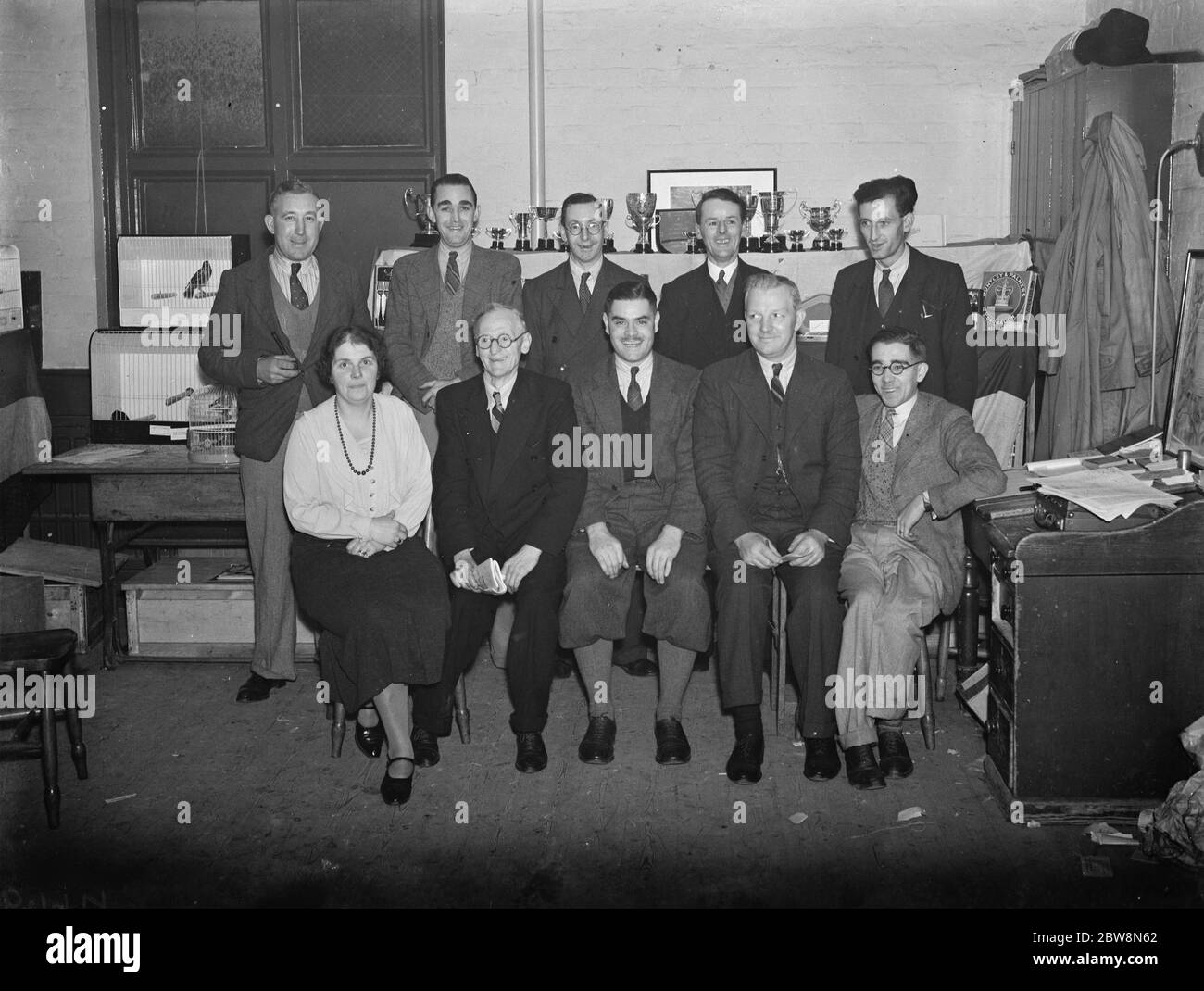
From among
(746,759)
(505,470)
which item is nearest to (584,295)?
(505,470)

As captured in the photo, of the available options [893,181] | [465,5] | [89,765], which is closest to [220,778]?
[89,765]

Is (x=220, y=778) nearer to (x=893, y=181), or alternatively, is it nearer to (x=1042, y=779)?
(x=1042, y=779)

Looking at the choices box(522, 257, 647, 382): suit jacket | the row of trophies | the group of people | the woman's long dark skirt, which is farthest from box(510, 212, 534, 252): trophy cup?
the woman's long dark skirt

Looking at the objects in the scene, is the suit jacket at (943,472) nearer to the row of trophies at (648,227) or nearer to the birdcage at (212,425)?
the row of trophies at (648,227)

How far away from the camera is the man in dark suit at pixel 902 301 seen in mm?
4441

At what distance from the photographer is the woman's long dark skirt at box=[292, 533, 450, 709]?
388 centimetres

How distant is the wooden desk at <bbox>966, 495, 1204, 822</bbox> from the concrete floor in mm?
167

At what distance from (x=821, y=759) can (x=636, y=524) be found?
0.99m

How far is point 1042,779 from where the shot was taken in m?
3.56

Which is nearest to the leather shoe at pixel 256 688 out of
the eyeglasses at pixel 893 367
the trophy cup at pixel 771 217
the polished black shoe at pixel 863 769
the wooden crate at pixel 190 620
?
the wooden crate at pixel 190 620

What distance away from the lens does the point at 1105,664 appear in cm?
350

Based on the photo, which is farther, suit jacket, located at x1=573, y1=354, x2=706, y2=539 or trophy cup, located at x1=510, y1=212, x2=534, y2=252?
trophy cup, located at x1=510, y1=212, x2=534, y2=252

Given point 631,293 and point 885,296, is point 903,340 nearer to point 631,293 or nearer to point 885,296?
point 885,296

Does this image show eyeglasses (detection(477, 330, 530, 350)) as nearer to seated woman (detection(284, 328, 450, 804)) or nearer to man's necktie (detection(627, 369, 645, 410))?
seated woman (detection(284, 328, 450, 804))
